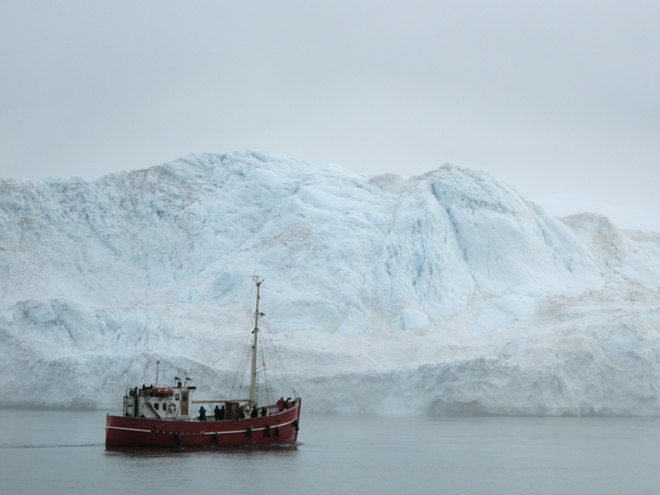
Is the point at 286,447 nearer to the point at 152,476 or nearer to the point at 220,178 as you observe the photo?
the point at 152,476

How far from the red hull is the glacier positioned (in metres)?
15.1

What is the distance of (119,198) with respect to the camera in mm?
65000

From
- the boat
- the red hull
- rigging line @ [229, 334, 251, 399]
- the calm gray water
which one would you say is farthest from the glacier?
the red hull

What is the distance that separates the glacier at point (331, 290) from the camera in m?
48.2

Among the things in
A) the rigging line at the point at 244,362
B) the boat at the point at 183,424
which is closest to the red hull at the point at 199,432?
the boat at the point at 183,424

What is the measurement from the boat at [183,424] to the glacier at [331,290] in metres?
14.9

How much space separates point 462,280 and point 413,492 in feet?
116

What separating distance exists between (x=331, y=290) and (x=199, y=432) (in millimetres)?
25227

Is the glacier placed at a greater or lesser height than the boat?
greater

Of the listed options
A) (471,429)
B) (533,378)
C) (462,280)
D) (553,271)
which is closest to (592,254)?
(553,271)

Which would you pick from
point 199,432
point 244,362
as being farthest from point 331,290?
point 199,432

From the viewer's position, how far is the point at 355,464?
97.5 ft

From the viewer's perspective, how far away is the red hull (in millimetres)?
30656

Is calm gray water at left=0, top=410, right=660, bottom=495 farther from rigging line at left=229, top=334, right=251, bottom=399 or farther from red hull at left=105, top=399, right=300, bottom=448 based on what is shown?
rigging line at left=229, top=334, right=251, bottom=399
